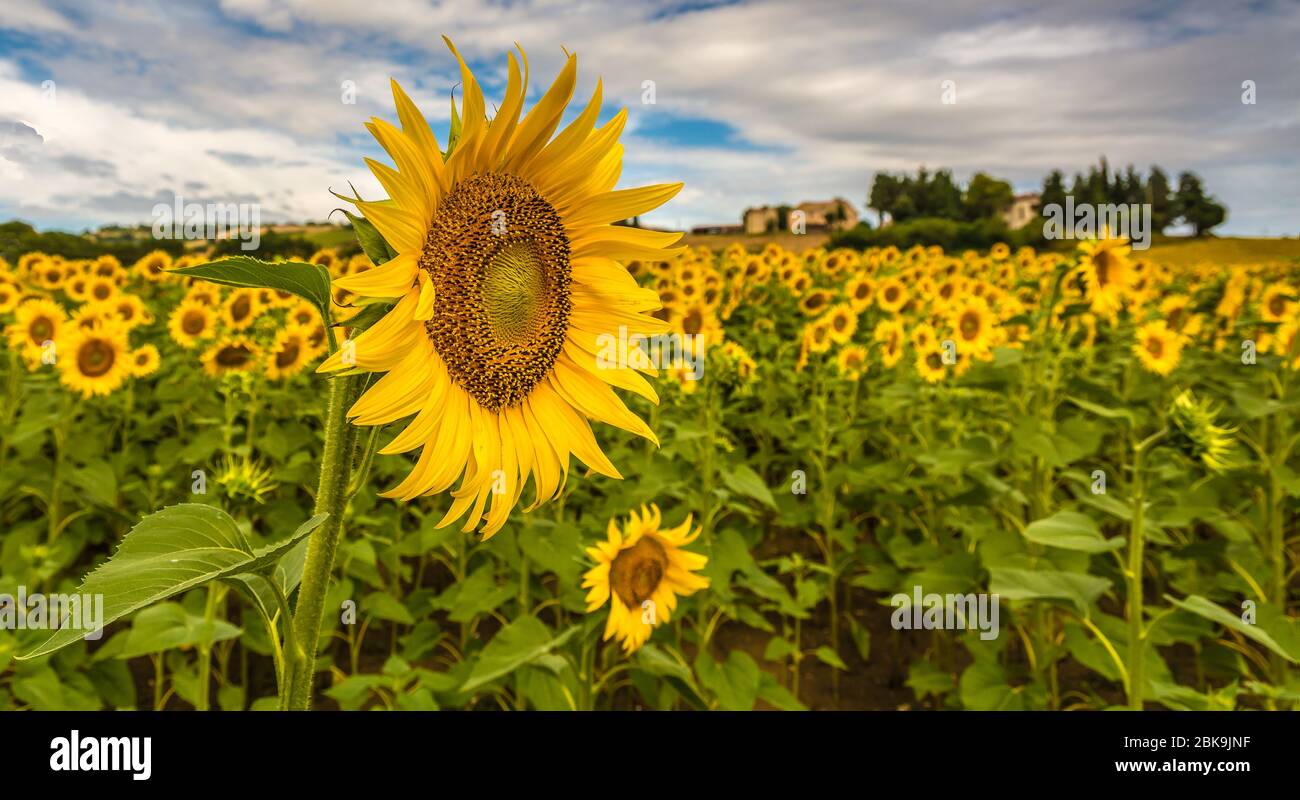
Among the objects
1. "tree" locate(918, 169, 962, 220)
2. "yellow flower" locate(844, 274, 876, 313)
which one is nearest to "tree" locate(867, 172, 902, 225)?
"tree" locate(918, 169, 962, 220)

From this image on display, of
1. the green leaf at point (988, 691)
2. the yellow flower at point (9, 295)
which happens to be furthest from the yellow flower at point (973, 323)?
the yellow flower at point (9, 295)

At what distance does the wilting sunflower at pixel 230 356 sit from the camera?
4.21m

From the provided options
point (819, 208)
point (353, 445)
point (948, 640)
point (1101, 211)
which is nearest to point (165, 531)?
point (353, 445)

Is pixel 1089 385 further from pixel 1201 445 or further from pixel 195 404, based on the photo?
pixel 195 404

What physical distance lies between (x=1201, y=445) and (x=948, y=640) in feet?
7.32

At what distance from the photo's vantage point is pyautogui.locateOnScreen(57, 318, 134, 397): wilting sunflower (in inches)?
161

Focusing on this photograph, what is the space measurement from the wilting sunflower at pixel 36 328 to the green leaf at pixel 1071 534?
4916mm

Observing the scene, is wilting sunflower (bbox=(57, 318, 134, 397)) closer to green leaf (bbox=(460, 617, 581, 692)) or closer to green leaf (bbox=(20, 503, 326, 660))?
green leaf (bbox=(460, 617, 581, 692))

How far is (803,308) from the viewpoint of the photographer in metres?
6.82

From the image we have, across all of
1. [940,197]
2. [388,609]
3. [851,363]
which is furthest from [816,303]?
[940,197]

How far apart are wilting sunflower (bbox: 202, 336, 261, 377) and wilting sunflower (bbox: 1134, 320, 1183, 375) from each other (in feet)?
18.5

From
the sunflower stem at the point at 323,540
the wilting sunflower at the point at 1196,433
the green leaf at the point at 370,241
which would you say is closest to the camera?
the green leaf at the point at 370,241

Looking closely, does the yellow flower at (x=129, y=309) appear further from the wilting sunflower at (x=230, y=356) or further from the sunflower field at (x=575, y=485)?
the wilting sunflower at (x=230, y=356)

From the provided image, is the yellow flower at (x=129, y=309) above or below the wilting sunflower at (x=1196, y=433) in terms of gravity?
above
